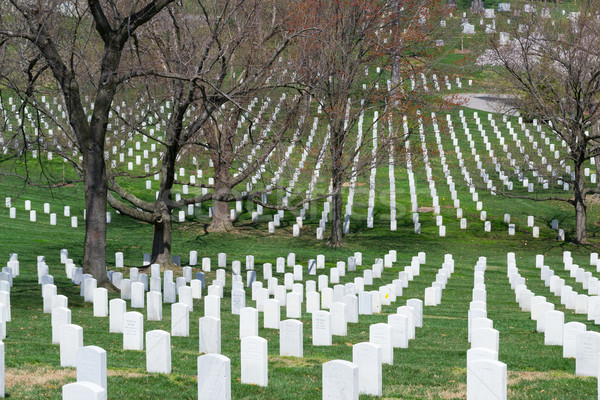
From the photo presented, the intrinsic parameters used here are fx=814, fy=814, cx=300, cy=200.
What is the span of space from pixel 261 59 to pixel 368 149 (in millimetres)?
13096

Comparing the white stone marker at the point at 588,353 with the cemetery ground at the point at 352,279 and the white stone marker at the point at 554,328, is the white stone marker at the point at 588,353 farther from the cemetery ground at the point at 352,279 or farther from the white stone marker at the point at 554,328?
the white stone marker at the point at 554,328

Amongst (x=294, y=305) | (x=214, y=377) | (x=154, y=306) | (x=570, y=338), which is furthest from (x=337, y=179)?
(x=214, y=377)

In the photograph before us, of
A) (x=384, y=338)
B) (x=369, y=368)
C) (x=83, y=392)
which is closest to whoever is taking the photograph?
(x=83, y=392)

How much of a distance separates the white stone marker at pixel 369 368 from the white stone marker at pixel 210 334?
2663 millimetres

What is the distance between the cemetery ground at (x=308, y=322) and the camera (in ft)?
30.6

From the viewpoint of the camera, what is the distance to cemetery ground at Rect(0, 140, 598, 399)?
30.6 ft

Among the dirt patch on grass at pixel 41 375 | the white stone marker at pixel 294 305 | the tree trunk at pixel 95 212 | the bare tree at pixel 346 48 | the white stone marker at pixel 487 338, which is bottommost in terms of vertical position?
the white stone marker at pixel 294 305

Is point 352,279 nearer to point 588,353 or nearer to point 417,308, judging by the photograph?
point 417,308

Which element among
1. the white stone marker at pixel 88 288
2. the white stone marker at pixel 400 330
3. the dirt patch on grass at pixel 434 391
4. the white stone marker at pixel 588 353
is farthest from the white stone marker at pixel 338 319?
the white stone marker at pixel 88 288

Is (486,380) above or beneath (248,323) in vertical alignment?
above

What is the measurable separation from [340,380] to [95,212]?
10.5m

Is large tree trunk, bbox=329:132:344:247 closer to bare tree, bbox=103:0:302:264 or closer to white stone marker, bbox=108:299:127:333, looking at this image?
bare tree, bbox=103:0:302:264

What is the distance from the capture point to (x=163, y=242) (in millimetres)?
21391

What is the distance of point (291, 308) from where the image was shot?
15.4 m
